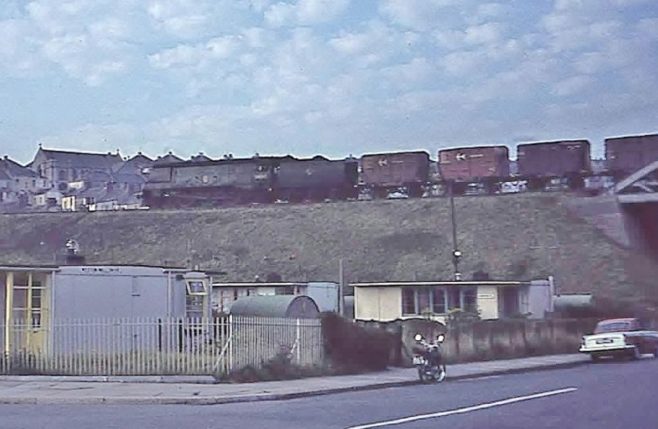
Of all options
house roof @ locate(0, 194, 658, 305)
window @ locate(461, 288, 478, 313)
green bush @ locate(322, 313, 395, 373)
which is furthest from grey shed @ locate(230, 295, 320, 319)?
house roof @ locate(0, 194, 658, 305)

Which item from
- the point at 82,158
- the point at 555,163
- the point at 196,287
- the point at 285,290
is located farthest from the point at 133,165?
the point at 196,287

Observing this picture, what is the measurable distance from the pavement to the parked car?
886cm

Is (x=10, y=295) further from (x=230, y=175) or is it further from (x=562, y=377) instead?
(x=230, y=175)

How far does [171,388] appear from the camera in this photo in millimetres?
24234

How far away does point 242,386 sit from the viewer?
24797 millimetres

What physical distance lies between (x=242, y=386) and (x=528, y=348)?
18.4 meters

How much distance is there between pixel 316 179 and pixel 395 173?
5748 millimetres

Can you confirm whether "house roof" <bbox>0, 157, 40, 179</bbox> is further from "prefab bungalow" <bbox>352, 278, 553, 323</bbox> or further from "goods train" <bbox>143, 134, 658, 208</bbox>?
"prefab bungalow" <bbox>352, 278, 553, 323</bbox>

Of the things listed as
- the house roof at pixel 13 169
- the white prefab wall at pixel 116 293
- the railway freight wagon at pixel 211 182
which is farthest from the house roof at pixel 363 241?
the house roof at pixel 13 169

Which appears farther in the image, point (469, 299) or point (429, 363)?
point (469, 299)

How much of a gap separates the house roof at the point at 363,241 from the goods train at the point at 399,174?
114 centimetres

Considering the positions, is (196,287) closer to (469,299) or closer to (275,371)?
(275,371)

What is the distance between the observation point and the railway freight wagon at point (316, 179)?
78.4 m

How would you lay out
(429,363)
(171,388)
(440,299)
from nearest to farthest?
(171,388), (429,363), (440,299)
